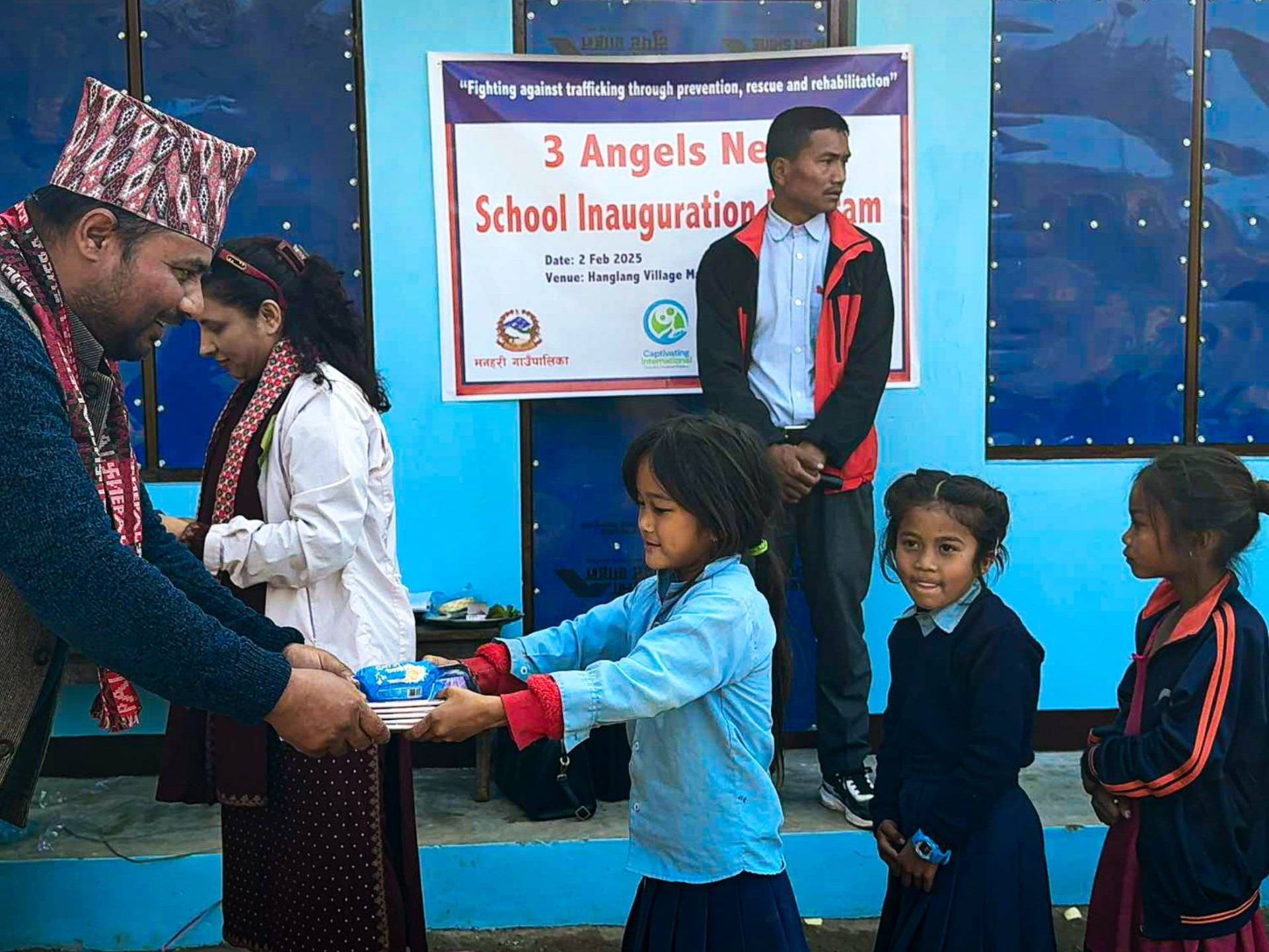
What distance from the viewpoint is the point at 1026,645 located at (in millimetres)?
2877

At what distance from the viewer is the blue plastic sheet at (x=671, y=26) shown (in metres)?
4.54

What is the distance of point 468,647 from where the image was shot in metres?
4.36

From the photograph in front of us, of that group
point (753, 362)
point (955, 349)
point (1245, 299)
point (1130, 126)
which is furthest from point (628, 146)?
point (1245, 299)

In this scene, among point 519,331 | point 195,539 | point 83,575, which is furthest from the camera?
point 519,331

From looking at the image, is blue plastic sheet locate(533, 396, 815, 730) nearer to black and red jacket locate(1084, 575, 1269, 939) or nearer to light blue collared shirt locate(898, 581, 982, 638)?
light blue collared shirt locate(898, 581, 982, 638)

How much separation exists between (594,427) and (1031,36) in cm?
206

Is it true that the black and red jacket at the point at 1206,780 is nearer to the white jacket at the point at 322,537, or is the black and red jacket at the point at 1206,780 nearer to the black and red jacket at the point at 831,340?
the black and red jacket at the point at 831,340

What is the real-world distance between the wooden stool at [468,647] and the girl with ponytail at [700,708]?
1.71m

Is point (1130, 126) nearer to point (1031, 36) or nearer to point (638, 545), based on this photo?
point (1031, 36)

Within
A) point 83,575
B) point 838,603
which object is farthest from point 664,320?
point 83,575

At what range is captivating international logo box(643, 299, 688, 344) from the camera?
4.58 m

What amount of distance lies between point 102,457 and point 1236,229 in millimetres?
4003

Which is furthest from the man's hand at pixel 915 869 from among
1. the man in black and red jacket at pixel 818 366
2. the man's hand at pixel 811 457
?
the man's hand at pixel 811 457

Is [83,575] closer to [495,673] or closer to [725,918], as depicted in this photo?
[495,673]
